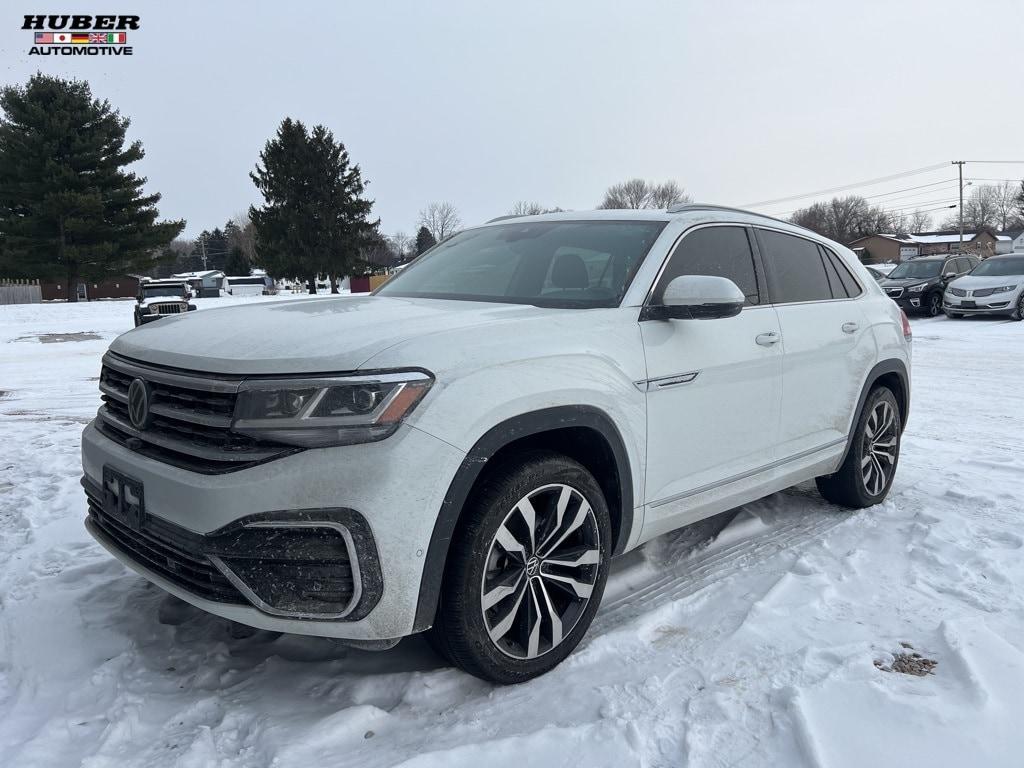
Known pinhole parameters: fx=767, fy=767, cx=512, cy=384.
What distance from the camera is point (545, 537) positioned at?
2.73m

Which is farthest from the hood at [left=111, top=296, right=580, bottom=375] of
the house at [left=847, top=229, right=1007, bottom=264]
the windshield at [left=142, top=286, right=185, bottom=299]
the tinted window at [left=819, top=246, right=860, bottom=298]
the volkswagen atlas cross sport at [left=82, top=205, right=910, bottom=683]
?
the house at [left=847, top=229, right=1007, bottom=264]

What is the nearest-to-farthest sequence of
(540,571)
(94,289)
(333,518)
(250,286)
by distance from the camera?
(333,518), (540,571), (94,289), (250,286)

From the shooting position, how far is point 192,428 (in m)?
2.50

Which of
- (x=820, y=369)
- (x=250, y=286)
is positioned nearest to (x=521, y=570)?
(x=820, y=369)

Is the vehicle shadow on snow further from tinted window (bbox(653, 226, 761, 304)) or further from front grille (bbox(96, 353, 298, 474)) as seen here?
tinted window (bbox(653, 226, 761, 304))

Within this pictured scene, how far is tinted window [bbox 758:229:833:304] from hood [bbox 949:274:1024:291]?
16.1 m

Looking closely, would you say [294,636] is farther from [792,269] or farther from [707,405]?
[792,269]

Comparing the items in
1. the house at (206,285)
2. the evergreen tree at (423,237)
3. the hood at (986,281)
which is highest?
the evergreen tree at (423,237)

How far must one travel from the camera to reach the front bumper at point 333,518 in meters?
2.27

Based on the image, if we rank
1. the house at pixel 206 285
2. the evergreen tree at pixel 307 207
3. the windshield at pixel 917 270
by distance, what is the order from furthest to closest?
1. the house at pixel 206 285
2. the evergreen tree at pixel 307 207
3. the windshield at pixel 917 270

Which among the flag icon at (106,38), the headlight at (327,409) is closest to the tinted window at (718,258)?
the headlight at (327,409)

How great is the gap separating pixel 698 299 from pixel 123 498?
7.38 ft

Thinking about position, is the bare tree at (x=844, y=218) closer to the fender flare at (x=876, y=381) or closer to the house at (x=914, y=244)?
the house at (x=914, y=244)

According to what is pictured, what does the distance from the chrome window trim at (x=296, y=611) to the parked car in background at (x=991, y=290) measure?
19140 mm
